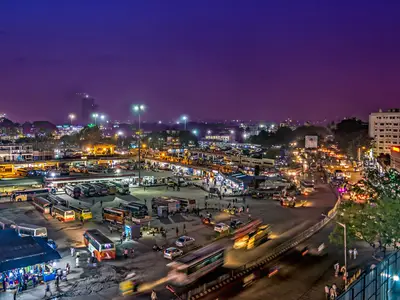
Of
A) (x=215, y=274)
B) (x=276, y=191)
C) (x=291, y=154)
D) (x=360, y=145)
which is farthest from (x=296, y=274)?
(x=360, y=145)

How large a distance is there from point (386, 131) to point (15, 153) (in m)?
56.7

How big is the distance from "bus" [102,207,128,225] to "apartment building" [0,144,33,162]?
3388cm

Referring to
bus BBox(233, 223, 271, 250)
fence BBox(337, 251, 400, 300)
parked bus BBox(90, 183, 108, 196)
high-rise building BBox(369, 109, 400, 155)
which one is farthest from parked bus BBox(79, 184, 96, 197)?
high-rise building BBox(369, 109, 400, 155)

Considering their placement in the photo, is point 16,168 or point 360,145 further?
point 360,145

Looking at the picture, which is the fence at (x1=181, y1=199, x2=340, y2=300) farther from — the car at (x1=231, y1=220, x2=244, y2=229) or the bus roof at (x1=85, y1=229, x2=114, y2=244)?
the bus roof at (x1=85, y1=229, x2=114, y2=244)

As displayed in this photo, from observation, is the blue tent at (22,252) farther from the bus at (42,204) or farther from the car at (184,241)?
the bus at (42,204)

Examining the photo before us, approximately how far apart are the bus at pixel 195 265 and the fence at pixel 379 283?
5607mm

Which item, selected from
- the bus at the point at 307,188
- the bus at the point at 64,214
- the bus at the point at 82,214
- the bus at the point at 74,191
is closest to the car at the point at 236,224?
the bus at the point at 82,214

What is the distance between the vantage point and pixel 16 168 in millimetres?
42000

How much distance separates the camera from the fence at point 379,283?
6.81 m

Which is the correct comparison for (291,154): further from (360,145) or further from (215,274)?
(215,274)

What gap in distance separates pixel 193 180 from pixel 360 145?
3477 centimetres

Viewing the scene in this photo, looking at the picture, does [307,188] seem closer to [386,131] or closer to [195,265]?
[195,265]

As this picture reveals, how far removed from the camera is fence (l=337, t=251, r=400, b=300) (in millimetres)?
6812
